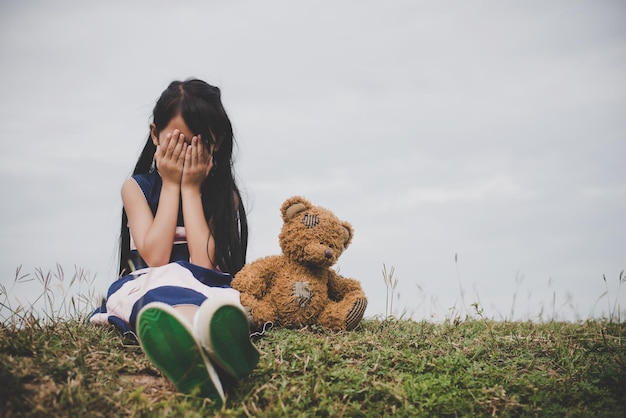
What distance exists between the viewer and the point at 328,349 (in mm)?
3307

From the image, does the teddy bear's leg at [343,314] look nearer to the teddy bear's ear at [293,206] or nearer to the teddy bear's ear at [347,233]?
the teddy bear's ear at [347,233]

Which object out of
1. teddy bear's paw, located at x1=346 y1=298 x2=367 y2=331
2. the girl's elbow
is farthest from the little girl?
teddy bear's paw, located at x1=346 y1=298 x2=367 y2=331

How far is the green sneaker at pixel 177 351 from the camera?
96.9 inches

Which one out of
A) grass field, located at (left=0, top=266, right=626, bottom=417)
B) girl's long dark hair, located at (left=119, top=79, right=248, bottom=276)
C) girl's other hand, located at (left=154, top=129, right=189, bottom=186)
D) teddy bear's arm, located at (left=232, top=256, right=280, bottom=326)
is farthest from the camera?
girl's long dark hair, located at (left=119, top=79, right=248, bottom=276)

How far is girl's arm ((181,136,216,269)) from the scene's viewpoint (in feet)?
13.4

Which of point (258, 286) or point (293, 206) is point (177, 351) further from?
point (293, 206)

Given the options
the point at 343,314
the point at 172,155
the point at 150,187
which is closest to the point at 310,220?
the point at 343,314

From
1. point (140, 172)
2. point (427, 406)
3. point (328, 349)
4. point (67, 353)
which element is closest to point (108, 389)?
point (67, 353)

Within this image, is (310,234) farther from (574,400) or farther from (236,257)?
(574,400)

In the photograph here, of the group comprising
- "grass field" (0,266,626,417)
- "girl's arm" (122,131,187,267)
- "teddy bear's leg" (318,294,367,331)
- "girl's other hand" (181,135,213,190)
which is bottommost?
"grass field" (0,266,626,417)

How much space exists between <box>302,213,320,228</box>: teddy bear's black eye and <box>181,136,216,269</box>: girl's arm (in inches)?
33.5

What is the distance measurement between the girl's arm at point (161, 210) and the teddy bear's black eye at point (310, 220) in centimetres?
104

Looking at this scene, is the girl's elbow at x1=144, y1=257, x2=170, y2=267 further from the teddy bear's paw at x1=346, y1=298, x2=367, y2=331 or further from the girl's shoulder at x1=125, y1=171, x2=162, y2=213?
the teddy bear's paw at x1=346, y1=298, x2=367, y2=331

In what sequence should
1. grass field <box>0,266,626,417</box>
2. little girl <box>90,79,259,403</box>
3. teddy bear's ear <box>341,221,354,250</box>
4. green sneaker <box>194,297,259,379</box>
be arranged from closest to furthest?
1. green sneaker <box>194,297,259,379</box>
2. grass field <box>0,266,626,417</box>
3. little girl <box>90,79,259,403</box>
4. teddy bear's ear <box>341,221,354,250</box>
